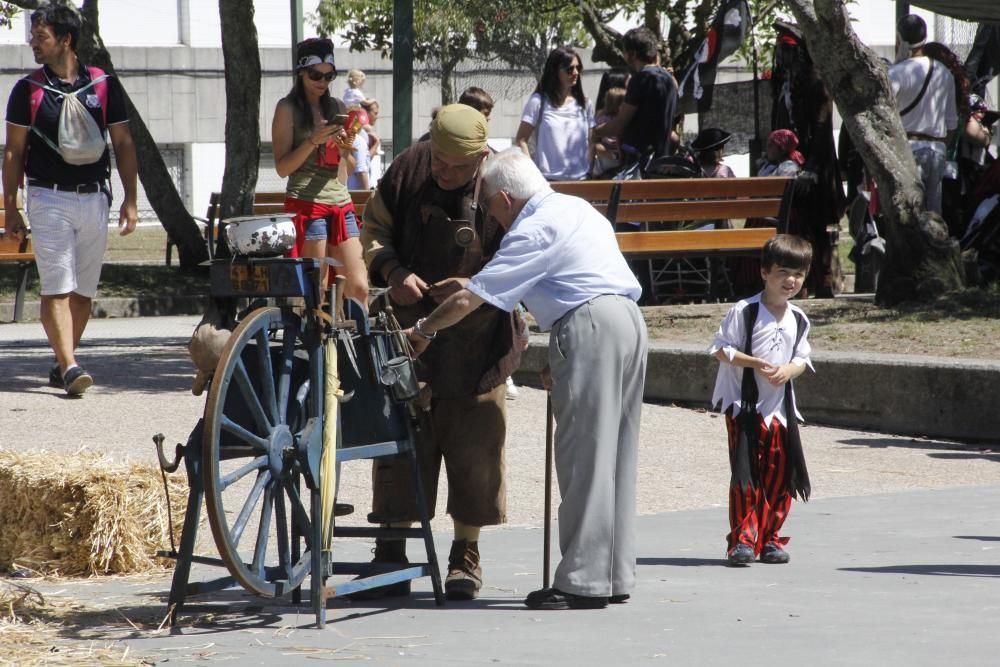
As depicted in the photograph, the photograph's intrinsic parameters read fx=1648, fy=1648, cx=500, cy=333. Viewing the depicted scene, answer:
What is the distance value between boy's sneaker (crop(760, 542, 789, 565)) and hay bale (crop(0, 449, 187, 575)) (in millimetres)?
2127

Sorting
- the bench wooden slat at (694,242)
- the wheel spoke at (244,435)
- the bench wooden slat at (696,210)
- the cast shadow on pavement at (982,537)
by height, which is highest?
the bench wooden slat at (696,210)

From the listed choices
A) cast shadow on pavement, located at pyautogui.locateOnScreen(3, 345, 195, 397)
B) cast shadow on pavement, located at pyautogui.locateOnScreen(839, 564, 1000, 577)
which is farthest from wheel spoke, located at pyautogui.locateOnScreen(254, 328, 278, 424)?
cast shadow on pavement, located at pyautogui.locateOnScreen(3, 345, 195, 397)

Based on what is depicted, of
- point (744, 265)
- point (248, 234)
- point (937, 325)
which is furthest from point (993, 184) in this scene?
point (248, 234)

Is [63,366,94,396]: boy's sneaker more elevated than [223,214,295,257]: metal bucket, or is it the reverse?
[223,214,295,257]: metal bucket

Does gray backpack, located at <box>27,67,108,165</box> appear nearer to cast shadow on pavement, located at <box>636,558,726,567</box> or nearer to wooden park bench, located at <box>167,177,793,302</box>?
wooden park bench, located at <box>167,177,793,302</box>

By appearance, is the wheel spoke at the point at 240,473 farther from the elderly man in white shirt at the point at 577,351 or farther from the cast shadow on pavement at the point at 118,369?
the cast shadow on pavement at the point at 118,369

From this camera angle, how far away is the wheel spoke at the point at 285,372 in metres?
4.86

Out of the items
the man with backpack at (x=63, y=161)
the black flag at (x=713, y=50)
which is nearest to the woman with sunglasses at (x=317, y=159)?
the man with backpack at (x=63, y=161)

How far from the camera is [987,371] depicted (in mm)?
8711

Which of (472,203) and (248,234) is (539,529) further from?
(248,234)

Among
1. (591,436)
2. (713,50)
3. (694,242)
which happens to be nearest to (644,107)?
(694,242)

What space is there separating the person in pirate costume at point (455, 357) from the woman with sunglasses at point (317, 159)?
2817mm

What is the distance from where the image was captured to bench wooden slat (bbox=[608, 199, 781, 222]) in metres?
12.0

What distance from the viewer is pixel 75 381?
9.05 meters
